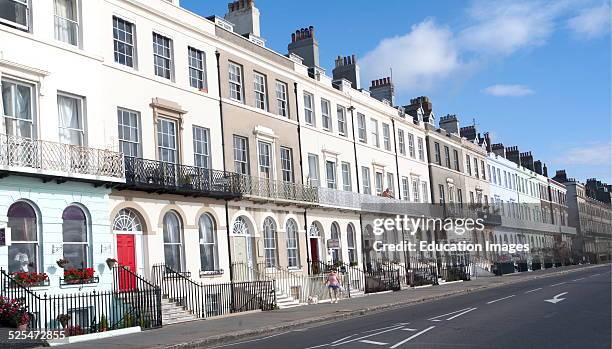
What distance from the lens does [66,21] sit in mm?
20172

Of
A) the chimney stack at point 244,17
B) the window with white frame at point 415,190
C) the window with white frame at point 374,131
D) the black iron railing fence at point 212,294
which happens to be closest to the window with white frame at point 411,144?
the window with white frame at point 415,190

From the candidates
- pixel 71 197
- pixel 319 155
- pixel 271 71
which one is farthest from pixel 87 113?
pixel 319 155

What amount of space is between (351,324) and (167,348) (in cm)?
609

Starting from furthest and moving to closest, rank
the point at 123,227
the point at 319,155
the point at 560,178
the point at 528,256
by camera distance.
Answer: the point at 560,178 < the point at 528,256 < the point at 319,155 < the point at 123,227

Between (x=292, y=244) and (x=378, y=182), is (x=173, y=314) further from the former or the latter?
(x=378, y=182)

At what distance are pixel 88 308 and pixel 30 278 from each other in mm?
2026

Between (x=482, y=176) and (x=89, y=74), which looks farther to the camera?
(x=482, y=176)

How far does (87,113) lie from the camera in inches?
790

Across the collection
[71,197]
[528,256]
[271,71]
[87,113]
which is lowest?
[528,256]

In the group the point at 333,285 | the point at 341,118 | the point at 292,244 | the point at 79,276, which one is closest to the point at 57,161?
the point at 79,276

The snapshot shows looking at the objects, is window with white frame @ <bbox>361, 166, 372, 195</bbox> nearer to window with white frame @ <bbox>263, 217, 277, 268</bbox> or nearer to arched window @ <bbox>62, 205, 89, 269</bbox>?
→ window with white frame @ <bbox>263, 217, 277, 268</bbox>

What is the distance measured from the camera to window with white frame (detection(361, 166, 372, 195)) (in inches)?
1516

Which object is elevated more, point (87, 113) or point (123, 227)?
point (87, 113)

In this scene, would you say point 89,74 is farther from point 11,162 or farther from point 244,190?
A: point 244,190
